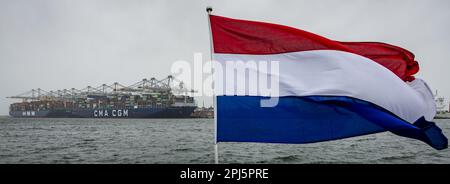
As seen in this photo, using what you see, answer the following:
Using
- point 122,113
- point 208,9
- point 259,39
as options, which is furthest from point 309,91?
point 122,113

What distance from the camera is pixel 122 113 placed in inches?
4685

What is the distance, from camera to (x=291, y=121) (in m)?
5.68

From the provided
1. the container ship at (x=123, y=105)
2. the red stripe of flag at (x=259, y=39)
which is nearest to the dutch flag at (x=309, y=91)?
the red stripe of flag at (x=259, y=39)

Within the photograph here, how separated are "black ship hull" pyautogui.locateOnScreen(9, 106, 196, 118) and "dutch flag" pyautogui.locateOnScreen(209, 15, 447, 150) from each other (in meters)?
99.8

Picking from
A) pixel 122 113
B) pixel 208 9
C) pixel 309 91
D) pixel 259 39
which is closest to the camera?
pixel 309 91

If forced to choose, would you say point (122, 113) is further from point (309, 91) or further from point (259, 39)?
point (309, 91)

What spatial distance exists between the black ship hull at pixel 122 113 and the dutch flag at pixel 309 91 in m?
99.8

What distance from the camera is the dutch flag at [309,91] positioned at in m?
5.39

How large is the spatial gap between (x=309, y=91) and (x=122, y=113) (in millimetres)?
119492
